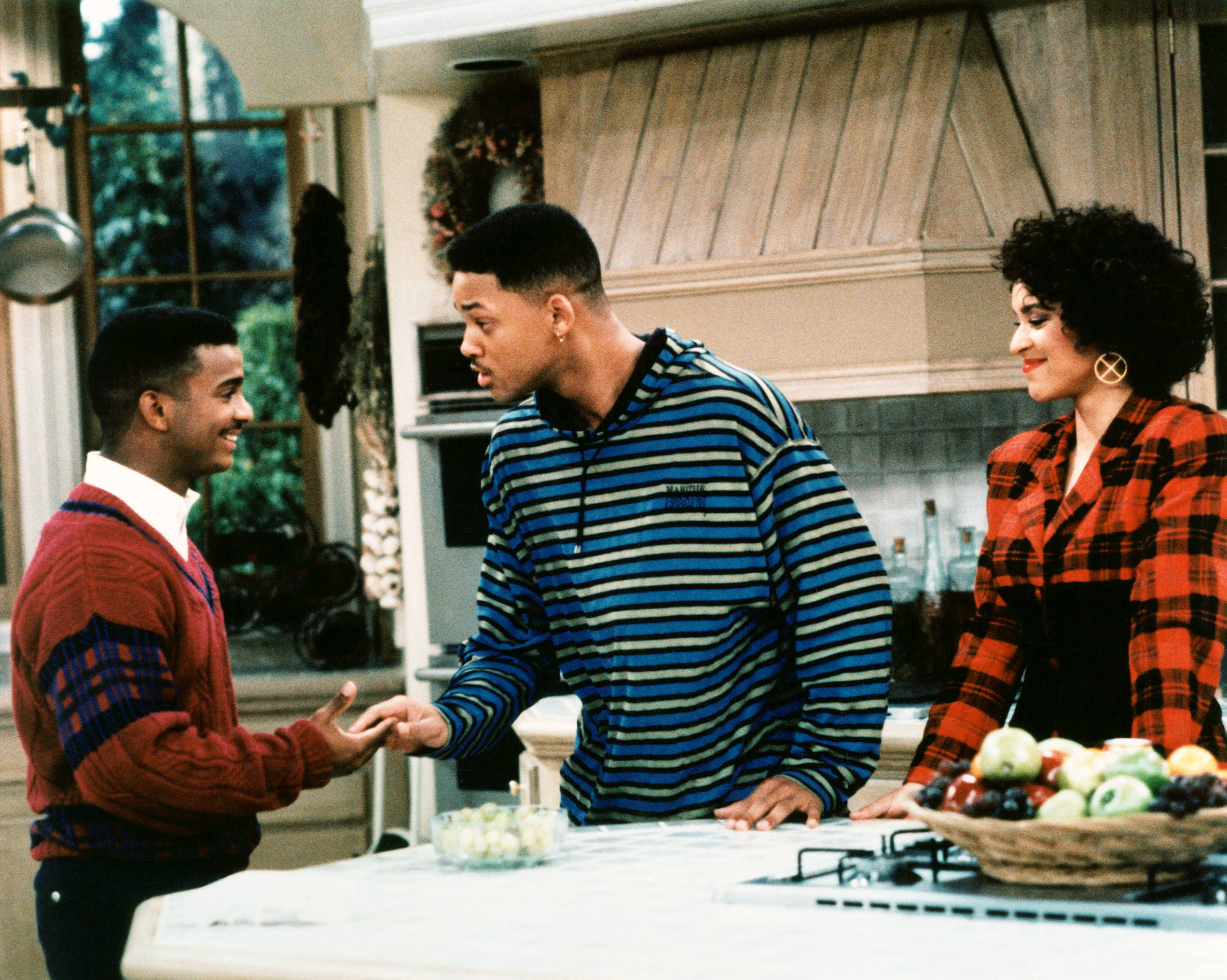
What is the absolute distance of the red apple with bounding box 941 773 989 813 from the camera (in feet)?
5.46

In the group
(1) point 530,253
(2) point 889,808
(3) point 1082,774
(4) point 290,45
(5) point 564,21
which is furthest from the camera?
(4) point 290,45

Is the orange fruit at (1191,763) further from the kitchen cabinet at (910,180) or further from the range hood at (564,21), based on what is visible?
the range hood at (564,21)

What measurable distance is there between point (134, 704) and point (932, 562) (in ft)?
7.89

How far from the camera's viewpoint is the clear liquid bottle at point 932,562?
394 cm

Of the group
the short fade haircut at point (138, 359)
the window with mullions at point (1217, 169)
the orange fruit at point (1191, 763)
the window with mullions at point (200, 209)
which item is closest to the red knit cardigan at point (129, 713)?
the short fade haircut at point (138, 359)

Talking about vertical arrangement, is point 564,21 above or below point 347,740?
above

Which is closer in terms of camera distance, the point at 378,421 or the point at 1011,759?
the point at 1011,759

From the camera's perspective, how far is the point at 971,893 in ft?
5.21

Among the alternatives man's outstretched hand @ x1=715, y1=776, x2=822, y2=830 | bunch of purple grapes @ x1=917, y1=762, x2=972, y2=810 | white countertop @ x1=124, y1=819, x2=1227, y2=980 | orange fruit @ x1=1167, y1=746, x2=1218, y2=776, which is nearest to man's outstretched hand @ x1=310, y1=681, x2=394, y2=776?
white countertop @ x1=124, y1=819, x2=1227, y2=980

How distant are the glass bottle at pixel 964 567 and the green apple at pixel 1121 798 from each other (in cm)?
230

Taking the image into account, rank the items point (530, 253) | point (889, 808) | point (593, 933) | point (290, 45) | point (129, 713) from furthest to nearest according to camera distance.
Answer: point (290, 45) < point (530, 253) < point (889, 808) < point (129, 713) < point (593, 933)

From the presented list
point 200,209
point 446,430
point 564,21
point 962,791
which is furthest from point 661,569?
point 200,209

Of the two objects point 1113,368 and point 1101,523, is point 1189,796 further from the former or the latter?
point 1113,368

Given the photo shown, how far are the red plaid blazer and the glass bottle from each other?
1.37 metres
